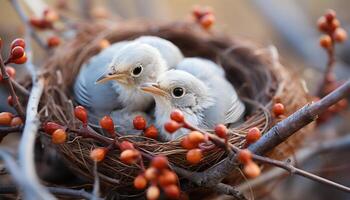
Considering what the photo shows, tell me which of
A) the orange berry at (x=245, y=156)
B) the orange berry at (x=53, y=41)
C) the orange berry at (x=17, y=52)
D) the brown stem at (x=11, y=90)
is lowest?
the orange berry at (x=245, y=156)

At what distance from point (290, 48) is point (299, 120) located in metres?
1.89

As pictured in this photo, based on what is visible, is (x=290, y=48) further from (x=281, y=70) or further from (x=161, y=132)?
(x=161, y=132)

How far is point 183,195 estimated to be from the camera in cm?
155

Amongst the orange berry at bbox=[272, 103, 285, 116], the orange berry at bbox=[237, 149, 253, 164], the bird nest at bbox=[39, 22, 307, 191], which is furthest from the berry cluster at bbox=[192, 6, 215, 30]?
the orange berry at bbox=[237, 149, 253, 164]

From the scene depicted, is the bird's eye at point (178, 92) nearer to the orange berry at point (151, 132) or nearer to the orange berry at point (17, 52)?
the orange berry at point (151, 132)

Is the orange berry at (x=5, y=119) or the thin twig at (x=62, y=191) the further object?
the orange berry at (x=5, y=119)

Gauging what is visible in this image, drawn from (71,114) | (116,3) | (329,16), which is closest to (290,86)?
(329,16)

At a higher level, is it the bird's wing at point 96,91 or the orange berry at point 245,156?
the bird's wing at point 96,91

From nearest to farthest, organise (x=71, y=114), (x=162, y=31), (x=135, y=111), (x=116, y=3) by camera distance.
Result: (x=71, y=114) → (x=135, y=111) → (x=162, y=31) → (x=116, y=3)

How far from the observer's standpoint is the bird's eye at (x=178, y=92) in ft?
5.99

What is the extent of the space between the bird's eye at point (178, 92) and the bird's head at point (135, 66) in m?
0.19

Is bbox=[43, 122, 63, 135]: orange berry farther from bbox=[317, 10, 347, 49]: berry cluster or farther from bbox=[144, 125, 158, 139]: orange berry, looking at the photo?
bbox=[317, 10, 347, 49]: berry cluster

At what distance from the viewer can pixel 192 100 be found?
6.09 feet

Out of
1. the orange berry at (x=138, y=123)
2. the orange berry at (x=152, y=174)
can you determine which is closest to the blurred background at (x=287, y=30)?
the orange berry at (x=138, y=123)
